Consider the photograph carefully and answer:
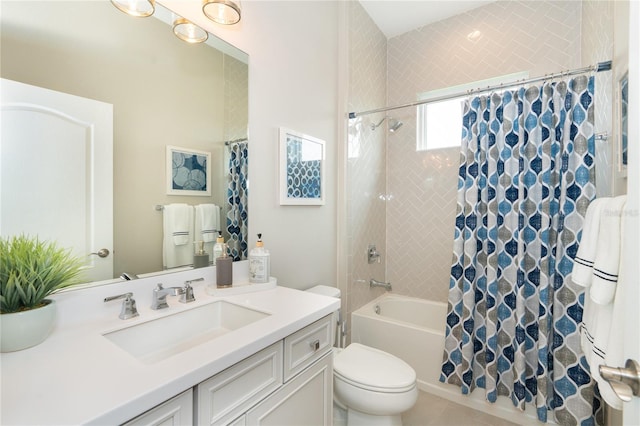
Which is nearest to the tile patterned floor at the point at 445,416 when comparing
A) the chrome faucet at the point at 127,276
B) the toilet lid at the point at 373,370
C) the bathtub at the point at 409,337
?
the bathtub at the point at 409,337

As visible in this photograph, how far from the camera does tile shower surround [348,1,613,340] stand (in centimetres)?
226

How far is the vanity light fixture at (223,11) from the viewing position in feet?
4.01

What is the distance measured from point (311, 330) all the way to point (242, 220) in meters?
0.67

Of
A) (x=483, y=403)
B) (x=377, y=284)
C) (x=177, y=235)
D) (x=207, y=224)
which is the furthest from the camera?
(x=377, y=284)

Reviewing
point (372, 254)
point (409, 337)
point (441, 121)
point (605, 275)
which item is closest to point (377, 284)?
point (372, 254)

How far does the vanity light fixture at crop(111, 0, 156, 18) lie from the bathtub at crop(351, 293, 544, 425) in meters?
2.20

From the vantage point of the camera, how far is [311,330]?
1.07 meters

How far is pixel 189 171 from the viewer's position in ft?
4.11

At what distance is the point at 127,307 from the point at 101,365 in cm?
34

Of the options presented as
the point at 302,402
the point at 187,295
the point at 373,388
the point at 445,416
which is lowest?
the point at 445,416

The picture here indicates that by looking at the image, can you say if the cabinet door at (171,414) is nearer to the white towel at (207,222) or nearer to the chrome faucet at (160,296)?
the chrome faucet at (160,296)

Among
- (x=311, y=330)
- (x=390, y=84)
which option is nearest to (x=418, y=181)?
(x=390, y=84)

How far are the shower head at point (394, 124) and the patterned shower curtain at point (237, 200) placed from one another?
1690mm

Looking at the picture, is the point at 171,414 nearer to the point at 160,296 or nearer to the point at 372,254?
the point at 160,296
